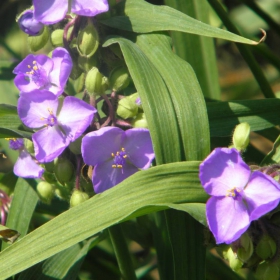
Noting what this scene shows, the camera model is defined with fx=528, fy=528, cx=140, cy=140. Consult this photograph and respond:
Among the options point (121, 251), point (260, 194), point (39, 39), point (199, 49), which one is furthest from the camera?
point (199, 49)

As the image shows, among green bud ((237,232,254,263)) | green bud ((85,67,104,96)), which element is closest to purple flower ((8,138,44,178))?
green bud ((85,67,104,96))

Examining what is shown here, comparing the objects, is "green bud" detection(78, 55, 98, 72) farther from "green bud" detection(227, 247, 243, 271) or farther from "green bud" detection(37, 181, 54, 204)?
"green bud" detection(227, 247, 243, 271)

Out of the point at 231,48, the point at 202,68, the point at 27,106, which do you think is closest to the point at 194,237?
the point at 27,106

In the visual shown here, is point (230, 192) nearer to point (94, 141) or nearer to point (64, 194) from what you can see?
point (94, 141)

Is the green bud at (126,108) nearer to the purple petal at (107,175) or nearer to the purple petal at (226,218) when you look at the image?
the purple petal at (107,175)

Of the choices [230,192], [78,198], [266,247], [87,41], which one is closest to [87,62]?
[87,41]

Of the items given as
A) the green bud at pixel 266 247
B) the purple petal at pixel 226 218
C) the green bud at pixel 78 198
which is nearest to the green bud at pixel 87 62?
the green bud at pixel 78 198

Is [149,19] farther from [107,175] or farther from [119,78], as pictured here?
[107,175]
